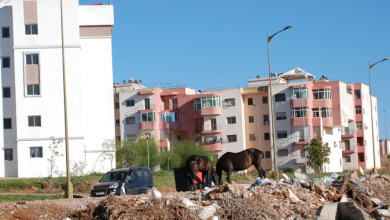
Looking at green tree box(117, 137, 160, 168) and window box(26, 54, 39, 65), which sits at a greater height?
window box(26, 54, 39, 65)

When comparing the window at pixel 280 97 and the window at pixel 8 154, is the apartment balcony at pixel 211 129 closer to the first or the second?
the window at pixel 280 97

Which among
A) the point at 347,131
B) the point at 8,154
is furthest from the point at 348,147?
the point at 8,154

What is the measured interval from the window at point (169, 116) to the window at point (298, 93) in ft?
60.0

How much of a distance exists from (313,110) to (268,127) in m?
7.17

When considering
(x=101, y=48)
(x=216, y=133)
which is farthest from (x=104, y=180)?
(x=216, y=133)

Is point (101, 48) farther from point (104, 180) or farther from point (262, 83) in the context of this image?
point (262, 83)

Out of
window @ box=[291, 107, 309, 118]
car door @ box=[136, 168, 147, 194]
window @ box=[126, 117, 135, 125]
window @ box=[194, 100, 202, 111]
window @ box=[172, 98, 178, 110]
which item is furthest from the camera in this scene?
window @ box=[172, 98, 178, 110]

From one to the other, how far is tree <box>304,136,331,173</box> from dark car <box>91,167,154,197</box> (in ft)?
173

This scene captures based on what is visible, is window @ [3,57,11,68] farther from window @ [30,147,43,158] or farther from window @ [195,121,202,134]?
window @ [195,121,202,134]

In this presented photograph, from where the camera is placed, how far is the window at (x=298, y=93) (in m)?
80.9

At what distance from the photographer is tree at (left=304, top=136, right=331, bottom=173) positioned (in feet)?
249

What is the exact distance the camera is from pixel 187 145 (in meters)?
79.3

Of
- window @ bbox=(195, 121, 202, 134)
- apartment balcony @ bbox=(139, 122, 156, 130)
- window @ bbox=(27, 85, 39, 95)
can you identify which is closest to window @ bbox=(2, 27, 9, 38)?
window @ bbox=(27, 85, 39, 95)

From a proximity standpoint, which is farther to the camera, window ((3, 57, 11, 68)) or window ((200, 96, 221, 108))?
window ((200, 96, 221, 108))
